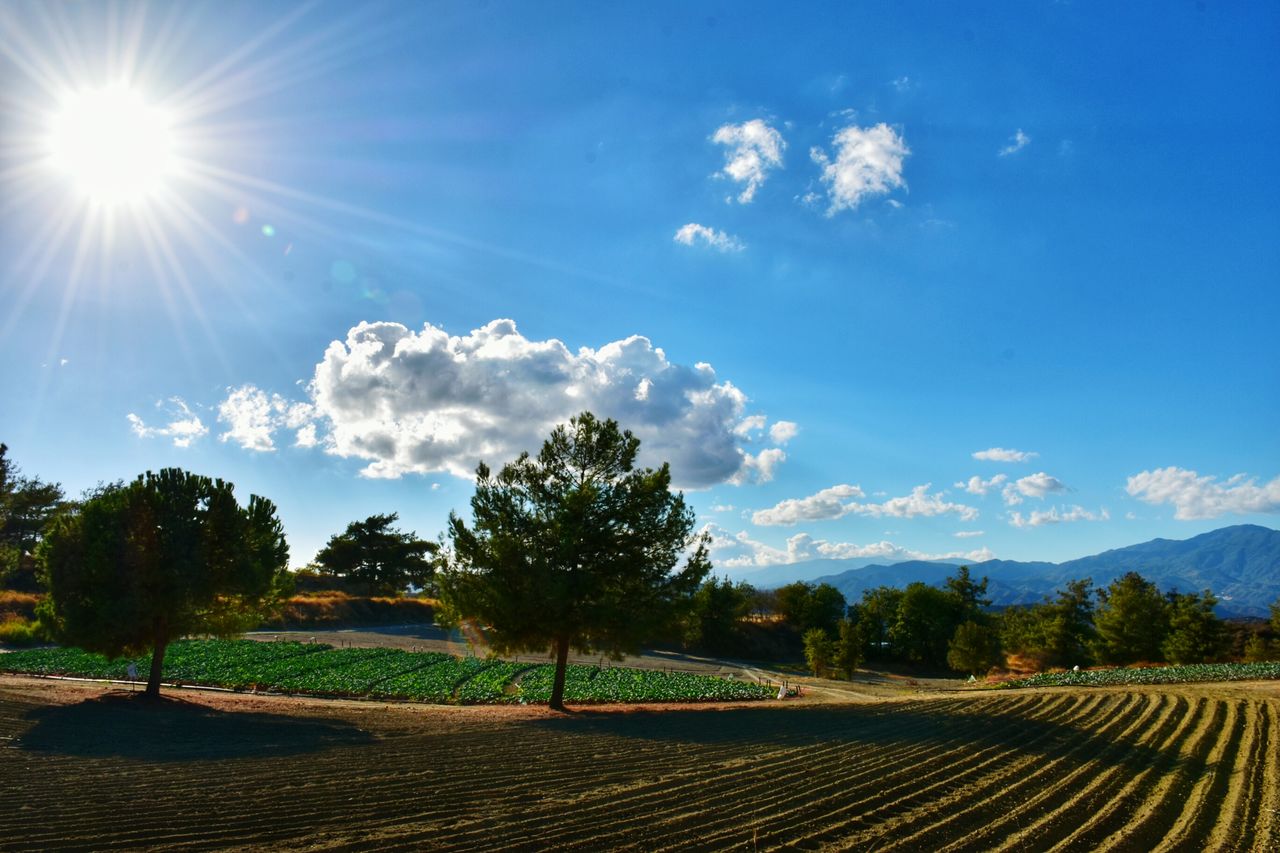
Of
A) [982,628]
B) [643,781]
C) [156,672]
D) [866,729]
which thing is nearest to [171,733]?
[156,672]

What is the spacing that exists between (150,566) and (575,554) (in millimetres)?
16439

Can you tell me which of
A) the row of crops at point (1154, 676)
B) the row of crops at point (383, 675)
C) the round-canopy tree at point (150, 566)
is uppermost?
the round-canopy tree at point (150, 566)

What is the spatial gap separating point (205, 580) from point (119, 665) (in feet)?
52.7

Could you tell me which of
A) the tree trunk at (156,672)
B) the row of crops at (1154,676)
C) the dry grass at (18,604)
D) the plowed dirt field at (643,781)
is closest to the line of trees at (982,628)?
the row of crops at (1154,676)

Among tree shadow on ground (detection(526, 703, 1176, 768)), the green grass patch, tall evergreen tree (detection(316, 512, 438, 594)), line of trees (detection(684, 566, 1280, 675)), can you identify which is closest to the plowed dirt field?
tree shadow on ground (detection(526, 703, 1176, 768))

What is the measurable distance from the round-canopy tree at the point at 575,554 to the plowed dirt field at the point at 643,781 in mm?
3403

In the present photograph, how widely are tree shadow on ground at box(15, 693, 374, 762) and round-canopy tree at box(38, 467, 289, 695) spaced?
9.38 ft

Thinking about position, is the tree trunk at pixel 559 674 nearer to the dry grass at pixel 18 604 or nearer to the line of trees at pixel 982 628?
the line of trees at pixel 982 628

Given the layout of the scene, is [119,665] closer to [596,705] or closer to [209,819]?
[596,705]

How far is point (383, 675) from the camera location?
35500 millimetres

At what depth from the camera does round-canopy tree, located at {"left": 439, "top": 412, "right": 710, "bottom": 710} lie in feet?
80.0

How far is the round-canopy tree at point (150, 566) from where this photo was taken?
25.4 meters

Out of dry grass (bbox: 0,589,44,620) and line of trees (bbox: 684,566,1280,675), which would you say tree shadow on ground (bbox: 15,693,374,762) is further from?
dry grass (bbox: 0,589,44,620)

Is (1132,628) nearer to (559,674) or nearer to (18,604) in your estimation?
(559,674)
